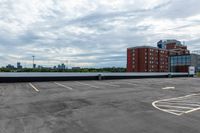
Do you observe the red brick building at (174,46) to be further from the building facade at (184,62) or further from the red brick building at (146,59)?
the building facade at (184,62)

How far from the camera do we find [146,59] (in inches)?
3430

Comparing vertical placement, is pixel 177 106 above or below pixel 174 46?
below

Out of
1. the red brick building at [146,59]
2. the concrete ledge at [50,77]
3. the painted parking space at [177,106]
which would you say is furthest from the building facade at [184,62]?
the painted parking space at [177,106]

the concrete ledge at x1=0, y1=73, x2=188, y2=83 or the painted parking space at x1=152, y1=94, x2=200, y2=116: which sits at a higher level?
the concrete ledge at x1=0, y1=73, x2=188, y2=83

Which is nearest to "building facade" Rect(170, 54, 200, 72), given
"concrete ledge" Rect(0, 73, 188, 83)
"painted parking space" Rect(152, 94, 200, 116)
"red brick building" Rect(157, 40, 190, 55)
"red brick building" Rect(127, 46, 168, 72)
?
"red brick building" Rect(127, 46, 168, 72)

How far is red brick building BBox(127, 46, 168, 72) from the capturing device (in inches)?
3445

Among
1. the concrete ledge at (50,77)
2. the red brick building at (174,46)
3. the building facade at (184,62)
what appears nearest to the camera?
the concrete ledge at (50,77)

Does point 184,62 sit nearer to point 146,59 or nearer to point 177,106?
point 146,59

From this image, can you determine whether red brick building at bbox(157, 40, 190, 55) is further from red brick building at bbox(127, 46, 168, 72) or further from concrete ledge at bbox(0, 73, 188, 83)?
concrete ledge at bbox(0, 73, 188, 83)

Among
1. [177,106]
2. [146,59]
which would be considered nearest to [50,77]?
[177,106]

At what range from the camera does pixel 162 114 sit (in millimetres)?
7000

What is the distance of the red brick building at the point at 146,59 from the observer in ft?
287

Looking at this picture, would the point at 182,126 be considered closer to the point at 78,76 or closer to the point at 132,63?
the point at 78,76

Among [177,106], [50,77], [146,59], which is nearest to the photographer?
[177,106]
